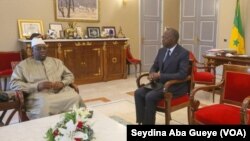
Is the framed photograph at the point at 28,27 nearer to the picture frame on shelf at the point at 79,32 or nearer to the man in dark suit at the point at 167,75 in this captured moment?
the picture frame on shelf at the point at 79,32

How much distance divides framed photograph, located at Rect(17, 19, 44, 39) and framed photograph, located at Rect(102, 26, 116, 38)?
1.49m

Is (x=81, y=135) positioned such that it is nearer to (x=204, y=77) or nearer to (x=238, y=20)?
(x=204, y=77)

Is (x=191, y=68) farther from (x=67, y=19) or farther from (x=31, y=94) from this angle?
(x=67, y=19)

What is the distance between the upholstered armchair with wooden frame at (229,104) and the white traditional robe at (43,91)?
131 centimetres

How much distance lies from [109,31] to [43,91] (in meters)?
3.51

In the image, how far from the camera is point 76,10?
5.64 m

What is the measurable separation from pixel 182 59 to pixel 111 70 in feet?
10.2

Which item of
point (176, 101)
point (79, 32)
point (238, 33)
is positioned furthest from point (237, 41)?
point (176, 101)

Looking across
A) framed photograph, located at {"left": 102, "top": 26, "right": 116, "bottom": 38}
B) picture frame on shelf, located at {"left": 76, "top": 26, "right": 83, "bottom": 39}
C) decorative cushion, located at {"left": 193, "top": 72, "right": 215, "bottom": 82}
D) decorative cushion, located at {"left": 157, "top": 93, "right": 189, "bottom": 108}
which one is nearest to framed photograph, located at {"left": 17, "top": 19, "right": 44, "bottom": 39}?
picture frame on shelf, located at {"left": 76, "top": 26, "right": 83, "bottom": 39}

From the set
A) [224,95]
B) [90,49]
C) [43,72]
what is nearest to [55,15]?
[90,49]

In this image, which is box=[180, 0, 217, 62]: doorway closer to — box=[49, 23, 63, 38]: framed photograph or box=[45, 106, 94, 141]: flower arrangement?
box=[49, 23, 63, 38]: framed photograph

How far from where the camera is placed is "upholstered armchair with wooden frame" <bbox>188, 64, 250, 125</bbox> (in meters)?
2.16
